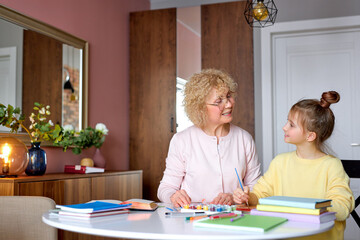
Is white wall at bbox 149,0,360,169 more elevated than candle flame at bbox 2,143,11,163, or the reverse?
white wall at bbox 149,0,360,169

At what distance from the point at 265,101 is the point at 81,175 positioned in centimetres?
196

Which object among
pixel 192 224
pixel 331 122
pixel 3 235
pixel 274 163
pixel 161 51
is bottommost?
pixel 3 235

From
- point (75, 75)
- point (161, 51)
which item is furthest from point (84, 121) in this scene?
point (161, 51)

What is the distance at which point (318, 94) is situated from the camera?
4109 mm

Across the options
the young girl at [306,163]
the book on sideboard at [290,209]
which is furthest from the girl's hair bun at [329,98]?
the book on sideboard at [290,209]

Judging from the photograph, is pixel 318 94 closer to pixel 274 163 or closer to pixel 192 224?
pixel 274 163

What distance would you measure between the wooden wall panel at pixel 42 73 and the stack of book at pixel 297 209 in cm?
212

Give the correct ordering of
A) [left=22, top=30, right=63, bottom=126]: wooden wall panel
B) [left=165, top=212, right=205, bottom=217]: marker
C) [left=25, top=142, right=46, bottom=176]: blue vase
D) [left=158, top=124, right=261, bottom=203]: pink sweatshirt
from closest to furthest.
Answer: [left=165, top=212, right=205, bottom=217]: marker → [left=158, top=124, right=261, bottom=203]: pink sweatshirt → [left=25, top=142, right=46, bottom=176]: blue vase → [left=22, top=30, right=63, bottom=126]: wooden wall panel

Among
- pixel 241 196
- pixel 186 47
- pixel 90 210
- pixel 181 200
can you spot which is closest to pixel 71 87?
pixel 186 47

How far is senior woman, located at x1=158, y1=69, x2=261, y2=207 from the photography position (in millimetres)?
2176

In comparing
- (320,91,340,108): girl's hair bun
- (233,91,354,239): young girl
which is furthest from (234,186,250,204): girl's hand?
(320,91,340,108): girl's hair bun

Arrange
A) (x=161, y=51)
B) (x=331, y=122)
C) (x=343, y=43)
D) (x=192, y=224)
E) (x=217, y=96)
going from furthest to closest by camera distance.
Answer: (x=161, y=51) < (x=343, y=43) < (x=217, y=96) < (x=331, y=122) < (x=192, y=224)

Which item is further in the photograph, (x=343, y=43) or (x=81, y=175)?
(x=343, y=43)

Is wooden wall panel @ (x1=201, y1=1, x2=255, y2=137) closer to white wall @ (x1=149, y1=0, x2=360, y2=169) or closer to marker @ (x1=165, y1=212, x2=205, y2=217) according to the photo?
white wall @ (x1=149, y1=0, x2=360, y2=169)
